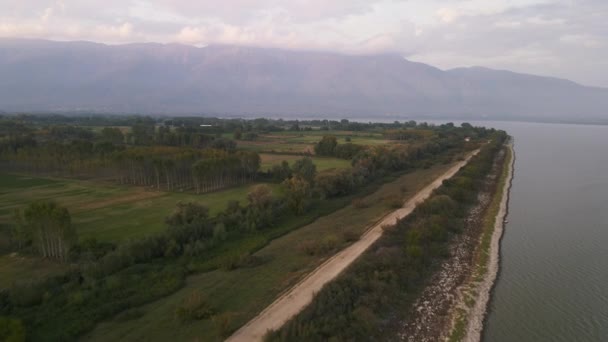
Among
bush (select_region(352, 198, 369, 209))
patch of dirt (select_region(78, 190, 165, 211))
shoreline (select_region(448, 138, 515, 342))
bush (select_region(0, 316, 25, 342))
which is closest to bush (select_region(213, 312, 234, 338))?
bush (select_region(0, 316, 25, 342))

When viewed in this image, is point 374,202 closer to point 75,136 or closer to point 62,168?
point 62,168

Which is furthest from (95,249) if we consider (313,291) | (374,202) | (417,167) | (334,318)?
(417,167)

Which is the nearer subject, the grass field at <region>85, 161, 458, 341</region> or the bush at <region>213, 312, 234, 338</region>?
the bush at <region>213, 312, 234, 338</region>

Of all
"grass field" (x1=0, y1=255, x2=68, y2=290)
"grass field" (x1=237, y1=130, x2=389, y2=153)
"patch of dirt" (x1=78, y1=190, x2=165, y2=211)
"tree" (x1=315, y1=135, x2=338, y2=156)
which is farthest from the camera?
"grass field" (x1=237, y1=130, x2=389, y2=153)

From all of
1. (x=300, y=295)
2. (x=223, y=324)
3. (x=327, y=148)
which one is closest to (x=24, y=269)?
(x=223, y=324)

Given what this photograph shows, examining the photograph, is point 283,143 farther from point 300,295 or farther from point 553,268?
point 300,295

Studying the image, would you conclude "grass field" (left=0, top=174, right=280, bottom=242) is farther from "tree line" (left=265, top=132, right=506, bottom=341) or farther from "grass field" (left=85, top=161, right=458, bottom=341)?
"tree line" (left=265, top=132, right=506, bottom=341)

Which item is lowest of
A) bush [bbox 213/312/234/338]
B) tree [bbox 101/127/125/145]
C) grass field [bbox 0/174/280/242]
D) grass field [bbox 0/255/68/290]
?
grass field [bbox 0/255/68/290]

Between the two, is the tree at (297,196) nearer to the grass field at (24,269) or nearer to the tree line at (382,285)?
the tree line at (382,285)
